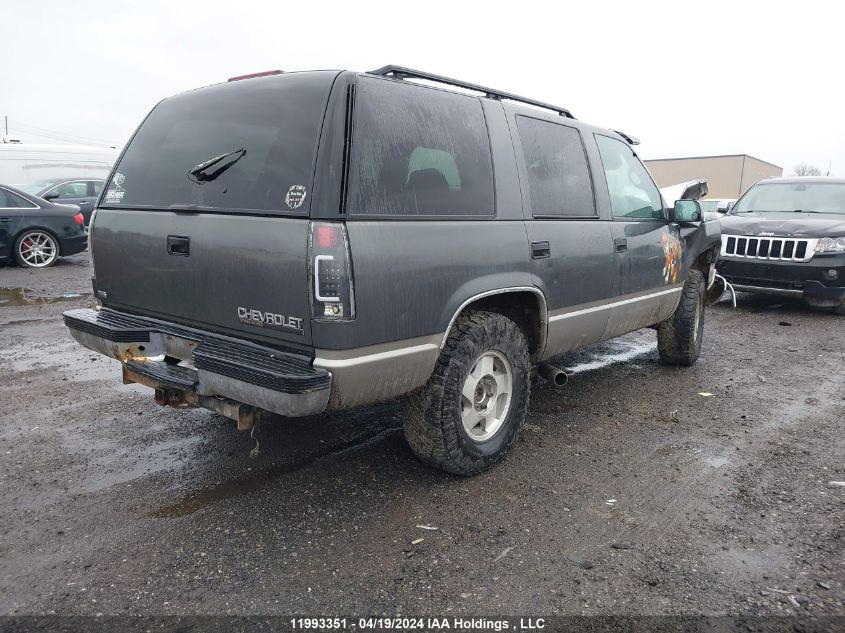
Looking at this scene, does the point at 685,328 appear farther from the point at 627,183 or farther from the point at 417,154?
the point at 417,154

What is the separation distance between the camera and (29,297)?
27.9ft

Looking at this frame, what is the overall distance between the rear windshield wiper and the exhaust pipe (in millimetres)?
2320

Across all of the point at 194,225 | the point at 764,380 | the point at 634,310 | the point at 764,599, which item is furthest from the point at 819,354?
the point at 194,225

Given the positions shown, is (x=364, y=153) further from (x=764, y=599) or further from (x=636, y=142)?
(x=636, y=142)

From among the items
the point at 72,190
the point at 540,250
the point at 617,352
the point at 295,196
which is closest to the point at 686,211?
the point at 617,352

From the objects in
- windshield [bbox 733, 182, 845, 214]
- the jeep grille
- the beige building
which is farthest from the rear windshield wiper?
the beige building

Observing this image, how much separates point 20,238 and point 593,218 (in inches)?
404

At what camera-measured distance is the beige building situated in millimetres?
52781

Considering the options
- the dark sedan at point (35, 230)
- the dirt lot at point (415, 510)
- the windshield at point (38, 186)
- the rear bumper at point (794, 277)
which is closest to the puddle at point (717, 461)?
the dirt lot at point (415, 510)

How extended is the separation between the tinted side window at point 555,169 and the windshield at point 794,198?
6.39 m

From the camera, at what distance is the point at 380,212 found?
283 cm

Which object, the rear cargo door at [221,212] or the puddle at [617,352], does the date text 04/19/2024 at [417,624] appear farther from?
the puddle at [617,352]

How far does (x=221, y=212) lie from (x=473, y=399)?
5.22 feet

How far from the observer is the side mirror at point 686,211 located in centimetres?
500
